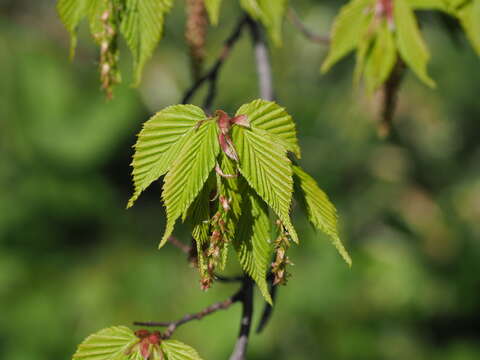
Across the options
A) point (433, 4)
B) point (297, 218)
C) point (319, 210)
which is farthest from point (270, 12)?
point (297, 218)

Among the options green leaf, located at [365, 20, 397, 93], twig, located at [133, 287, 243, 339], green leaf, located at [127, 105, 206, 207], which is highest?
green leaf, located at [127, 105, 206, 207]

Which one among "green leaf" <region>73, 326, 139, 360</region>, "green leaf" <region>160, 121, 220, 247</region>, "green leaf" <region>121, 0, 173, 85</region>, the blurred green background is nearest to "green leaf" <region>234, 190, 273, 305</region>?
"green leaf" <region>160, 121, 220, 247</region>

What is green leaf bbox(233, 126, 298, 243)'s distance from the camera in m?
0.91

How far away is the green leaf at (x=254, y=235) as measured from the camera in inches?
38.4

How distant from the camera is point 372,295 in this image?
4.06m

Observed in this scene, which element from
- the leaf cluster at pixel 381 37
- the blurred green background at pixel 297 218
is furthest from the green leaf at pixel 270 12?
the blurred green background at pixel 297 218

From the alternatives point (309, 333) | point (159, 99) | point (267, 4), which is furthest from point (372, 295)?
point (267, 4)

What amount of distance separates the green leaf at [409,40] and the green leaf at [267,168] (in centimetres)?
52

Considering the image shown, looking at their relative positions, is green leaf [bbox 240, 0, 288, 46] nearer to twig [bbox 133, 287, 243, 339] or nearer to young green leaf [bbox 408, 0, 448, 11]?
young green leaf [bbox 408, 0, 448, 11]

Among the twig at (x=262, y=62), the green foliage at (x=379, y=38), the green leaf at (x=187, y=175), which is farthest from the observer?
the twig at (x=262, y=62)

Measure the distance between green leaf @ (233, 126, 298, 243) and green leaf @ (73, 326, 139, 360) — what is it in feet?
1.16

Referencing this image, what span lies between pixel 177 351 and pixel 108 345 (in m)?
0.11

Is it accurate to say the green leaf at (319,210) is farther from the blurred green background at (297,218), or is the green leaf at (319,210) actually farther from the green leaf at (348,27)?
the blurred green background at (297,218)

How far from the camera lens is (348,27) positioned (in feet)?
4.56
